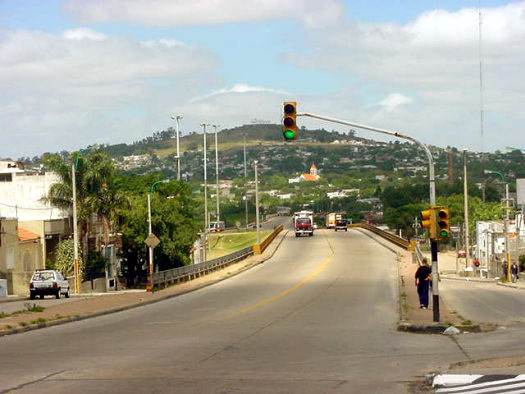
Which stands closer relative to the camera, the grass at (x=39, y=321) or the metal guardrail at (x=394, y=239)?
the grass at (x=39, y=321)

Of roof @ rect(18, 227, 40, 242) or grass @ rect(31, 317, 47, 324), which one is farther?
roof @ rect(18, 227, 40, 242)

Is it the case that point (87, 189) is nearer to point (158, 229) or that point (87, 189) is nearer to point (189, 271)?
point (158, 229)

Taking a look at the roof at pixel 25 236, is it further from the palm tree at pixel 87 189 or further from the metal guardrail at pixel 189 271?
the metal guardrail at pixel 189 271

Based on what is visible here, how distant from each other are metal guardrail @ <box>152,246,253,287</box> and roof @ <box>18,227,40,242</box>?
11.6m

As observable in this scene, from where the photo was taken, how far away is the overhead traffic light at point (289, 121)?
2762 centimetres

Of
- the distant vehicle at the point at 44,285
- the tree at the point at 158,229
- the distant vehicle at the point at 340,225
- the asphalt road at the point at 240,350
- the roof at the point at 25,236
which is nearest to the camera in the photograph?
the asphalt road at the point at 240,350

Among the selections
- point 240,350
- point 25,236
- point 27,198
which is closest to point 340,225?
point 27,198

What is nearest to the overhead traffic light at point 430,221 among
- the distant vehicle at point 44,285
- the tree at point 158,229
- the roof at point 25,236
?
the distant vehicle at point 44,285

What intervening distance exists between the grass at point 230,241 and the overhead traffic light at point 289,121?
295 ft

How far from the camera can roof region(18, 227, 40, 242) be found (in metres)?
67.6

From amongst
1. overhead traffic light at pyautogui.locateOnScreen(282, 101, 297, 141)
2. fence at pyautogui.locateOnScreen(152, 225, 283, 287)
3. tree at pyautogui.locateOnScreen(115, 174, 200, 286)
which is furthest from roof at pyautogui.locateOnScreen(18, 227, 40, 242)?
overhead traffic light at pyautogui.locateOnScreen(282, 101, 297, 141)

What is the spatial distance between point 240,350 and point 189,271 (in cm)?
4294

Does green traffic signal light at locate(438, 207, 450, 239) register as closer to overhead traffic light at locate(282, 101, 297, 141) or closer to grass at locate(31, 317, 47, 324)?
overhead traffic light at locate(282, 101, 297, 141)

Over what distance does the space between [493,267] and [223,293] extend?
168 feet
